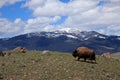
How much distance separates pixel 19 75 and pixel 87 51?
12.3 m

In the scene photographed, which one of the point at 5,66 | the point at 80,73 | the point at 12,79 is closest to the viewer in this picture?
the point at 12,79

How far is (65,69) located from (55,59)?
21.2 feet

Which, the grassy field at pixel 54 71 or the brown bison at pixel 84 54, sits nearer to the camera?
the grassy field at pixel 54 71

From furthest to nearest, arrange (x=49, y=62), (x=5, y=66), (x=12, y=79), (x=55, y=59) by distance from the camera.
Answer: (x=55, y=59), (x=49, y=62), (x=5, y=66), (x=12, y=79)

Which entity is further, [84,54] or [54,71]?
[84,54]

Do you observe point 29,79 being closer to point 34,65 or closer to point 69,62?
point 34,65

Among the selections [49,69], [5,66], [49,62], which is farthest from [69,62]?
[5,66]

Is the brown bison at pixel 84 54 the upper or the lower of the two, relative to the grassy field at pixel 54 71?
upper

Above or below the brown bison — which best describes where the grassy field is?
below

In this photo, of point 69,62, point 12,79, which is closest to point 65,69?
point 69,62

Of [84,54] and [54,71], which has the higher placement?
[84,54]

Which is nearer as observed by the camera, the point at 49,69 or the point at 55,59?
the point at 49,69

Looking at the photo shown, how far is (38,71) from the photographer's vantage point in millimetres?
31484

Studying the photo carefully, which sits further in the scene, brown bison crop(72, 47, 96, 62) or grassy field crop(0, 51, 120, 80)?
brown bison crop(72, 47, 96, 62)
